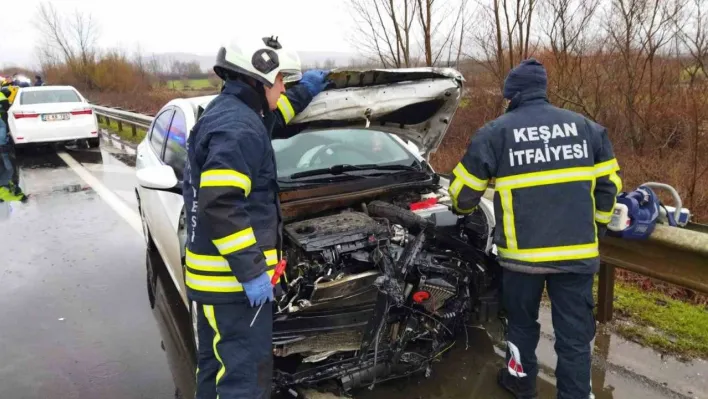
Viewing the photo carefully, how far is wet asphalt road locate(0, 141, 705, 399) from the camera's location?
3.09 m

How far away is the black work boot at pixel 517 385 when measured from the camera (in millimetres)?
2918

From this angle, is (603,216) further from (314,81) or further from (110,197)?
(110,197)

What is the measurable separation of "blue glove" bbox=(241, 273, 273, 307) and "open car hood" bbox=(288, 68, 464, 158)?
1230mm

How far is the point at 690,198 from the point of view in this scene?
19.7 feet

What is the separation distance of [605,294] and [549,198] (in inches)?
55.7

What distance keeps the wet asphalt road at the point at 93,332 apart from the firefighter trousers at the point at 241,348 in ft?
2.71

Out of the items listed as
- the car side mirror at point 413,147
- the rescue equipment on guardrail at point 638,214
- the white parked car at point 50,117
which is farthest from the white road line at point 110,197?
the rescue equipment on guardrail at point 638,214

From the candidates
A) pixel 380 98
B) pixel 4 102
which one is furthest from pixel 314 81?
pixel 4 102

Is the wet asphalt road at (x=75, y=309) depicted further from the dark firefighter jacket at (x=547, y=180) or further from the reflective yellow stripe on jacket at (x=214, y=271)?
the dark firefighter jacket at (x=547, y=180)

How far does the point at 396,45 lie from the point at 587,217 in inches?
283

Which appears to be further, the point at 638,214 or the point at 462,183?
the point at 638,214

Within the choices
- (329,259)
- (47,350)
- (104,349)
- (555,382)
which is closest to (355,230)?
(329,259)

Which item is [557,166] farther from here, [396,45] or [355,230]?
[396,45]

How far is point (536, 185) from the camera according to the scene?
2619 millimetres
